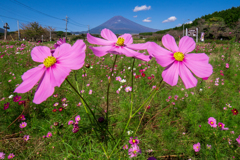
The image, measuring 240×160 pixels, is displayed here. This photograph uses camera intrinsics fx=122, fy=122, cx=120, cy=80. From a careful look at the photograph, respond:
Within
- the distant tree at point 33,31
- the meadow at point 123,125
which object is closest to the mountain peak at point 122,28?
the distant tree at point 33,31

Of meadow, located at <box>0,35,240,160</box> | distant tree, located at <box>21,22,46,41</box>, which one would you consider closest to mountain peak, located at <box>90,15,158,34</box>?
distant tree, located at <box>21,22,46,41</box>

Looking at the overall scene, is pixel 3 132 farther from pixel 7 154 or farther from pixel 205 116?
pixel 205 116

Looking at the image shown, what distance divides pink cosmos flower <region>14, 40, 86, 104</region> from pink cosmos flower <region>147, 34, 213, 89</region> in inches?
9.1

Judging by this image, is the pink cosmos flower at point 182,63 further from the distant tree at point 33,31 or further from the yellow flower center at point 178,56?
the distant tree at point 33,31

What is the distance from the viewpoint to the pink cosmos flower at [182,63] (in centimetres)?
40

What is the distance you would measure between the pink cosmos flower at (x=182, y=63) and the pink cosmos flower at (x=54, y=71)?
0.76 feet

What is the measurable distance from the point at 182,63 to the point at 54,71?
0.44 metres

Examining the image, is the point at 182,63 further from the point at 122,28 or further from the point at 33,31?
the point at 122,28

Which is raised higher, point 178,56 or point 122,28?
point 122,28

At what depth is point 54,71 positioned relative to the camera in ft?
1.26

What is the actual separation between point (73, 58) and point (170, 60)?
321mm

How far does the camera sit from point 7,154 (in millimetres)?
1276

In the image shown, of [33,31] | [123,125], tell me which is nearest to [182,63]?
[123,125]

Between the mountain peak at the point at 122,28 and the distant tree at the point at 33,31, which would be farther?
the mountain peak at the point at 122,28
